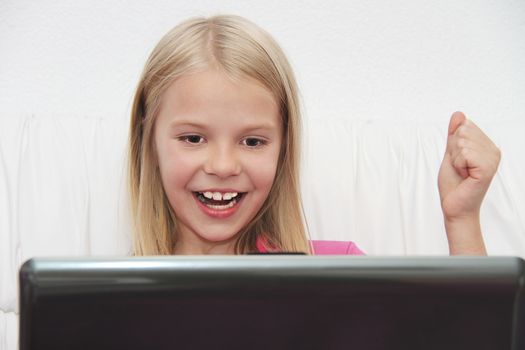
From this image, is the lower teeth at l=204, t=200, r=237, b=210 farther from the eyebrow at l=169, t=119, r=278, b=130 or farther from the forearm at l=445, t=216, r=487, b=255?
the forearm at l=445, t=216, r=487, b=255

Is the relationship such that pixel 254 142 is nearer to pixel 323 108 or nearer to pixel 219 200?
pixel 219 200

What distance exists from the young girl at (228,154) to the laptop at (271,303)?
54 centimetres

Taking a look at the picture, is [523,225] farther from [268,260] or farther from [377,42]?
[268,260]

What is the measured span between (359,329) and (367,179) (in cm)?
82

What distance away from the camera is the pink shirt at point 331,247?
106 centimetres

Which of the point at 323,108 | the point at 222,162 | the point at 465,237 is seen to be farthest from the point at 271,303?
the point at 323,108

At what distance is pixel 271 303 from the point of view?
348 mm

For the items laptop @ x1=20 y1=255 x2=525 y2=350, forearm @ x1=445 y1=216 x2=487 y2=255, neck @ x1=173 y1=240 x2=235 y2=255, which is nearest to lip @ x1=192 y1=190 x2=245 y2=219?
neck @ x1=173 y1=240 x2=235 y2=255

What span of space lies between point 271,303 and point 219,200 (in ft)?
2.02

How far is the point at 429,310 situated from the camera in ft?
1.17

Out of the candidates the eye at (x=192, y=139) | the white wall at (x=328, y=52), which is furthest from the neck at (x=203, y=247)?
the white wall at (x=328, y=52)

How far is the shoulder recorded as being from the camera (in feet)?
3.46

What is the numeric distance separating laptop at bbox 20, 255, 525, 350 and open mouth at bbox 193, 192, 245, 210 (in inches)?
23.5

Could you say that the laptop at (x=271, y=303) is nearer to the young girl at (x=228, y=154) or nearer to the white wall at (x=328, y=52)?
the young girl at (x=228, y=154)
